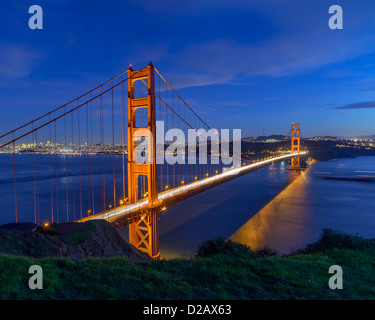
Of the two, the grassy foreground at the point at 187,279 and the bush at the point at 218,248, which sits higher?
the grassy foreground at the point at 187,279

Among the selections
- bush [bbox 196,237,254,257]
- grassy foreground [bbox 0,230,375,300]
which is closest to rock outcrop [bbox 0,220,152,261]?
grassy foreground [bbox 0,230,375,300]

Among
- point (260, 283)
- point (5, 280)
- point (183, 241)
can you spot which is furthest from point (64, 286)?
point (183, 241)

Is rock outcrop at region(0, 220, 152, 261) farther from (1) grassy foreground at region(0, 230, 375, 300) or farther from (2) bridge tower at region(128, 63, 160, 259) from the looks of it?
(2) bridge tower at region(128, 63, 160, 259)

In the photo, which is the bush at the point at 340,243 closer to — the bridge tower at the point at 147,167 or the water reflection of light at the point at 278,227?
the water reflection of light at the point at 278,227

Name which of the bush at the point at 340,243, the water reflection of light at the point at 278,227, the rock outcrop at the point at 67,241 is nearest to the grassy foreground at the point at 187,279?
the bush at the point at 340,243

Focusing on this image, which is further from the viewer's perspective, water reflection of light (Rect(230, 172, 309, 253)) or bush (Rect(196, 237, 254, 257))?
water reflection of light (Rect(230, 172, 309, 253))

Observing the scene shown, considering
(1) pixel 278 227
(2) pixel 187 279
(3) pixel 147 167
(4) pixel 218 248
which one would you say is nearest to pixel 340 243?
(4) pixel 218 248
